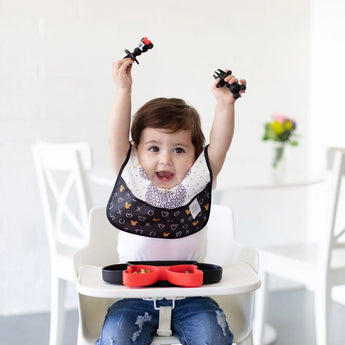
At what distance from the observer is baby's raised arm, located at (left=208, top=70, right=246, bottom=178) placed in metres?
1.47

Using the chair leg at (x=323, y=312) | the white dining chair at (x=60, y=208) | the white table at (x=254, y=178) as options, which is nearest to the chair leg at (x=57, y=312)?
the white dining chair at (x=60, y=208)

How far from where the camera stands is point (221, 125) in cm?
149

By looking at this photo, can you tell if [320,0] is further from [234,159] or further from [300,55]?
[234,159]

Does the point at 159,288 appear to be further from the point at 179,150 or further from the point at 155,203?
the point at 179,150

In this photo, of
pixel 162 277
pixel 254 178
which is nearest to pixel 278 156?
pixel 254 178

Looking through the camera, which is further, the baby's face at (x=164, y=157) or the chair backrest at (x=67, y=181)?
the chair backrest at (x=67, y=181)

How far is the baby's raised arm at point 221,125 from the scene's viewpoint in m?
1.47

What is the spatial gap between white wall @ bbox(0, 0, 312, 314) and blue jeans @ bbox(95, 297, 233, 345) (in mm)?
1555

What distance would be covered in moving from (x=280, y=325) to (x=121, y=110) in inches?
74.5

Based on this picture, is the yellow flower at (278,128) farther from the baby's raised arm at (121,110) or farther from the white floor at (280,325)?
the baby's raised arm at (121,110)

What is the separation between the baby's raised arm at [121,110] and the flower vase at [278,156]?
140 centimetres

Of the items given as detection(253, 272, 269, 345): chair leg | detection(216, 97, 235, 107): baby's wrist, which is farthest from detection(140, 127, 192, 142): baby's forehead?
detection(253, 272, 269, 345): chair leg

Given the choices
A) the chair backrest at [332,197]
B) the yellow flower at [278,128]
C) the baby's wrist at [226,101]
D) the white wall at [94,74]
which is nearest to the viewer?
the baby's wrist at [226,101]

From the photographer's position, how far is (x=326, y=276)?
2.22 m
